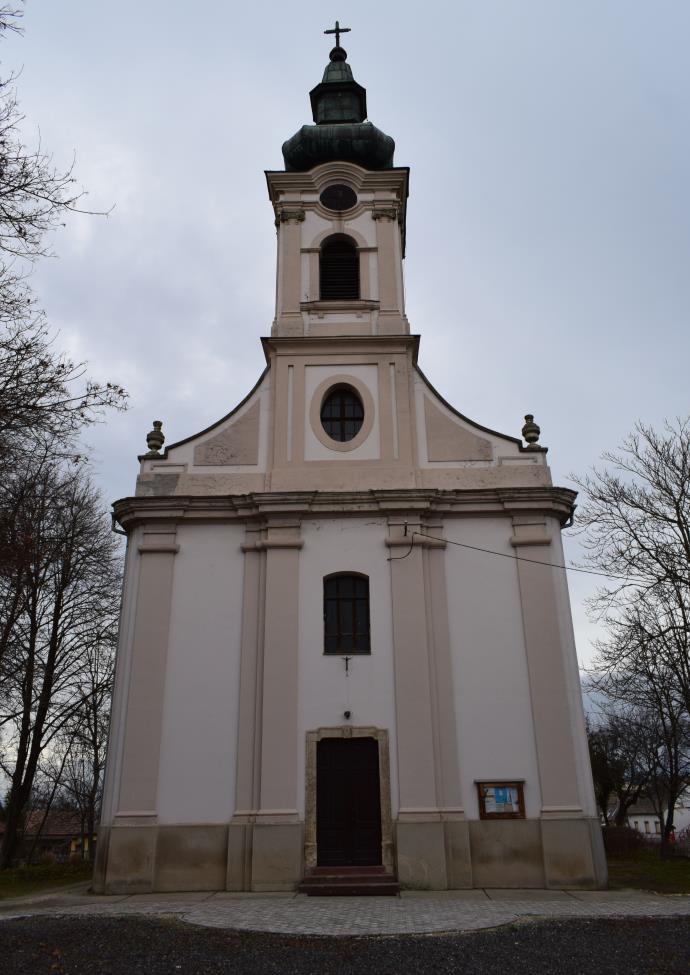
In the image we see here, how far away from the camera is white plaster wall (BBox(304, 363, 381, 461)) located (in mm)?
15609

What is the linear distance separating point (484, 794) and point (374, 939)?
17.9 feet

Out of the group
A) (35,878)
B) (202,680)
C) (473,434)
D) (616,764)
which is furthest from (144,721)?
(616,764)

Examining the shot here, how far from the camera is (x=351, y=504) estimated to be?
48.6ft

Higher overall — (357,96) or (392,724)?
(357,96)

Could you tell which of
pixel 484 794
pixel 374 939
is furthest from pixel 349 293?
pixel 374 939

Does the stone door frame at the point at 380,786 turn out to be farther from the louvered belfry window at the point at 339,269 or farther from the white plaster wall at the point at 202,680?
the louvered belfry window at the point at 339,269

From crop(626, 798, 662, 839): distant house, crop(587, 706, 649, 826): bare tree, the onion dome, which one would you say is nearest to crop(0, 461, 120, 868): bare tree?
the onion dome

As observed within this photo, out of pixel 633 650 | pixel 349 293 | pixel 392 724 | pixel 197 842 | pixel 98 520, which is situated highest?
pixel 349 293

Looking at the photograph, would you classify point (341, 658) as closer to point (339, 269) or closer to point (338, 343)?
point (338, 343)

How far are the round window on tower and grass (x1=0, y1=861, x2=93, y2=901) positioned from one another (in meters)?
15.4

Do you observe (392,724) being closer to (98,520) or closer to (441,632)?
(441,632)

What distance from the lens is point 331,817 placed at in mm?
13039

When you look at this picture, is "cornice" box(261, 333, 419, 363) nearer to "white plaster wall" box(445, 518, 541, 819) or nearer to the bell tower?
the bell tower

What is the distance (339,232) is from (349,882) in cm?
1333
